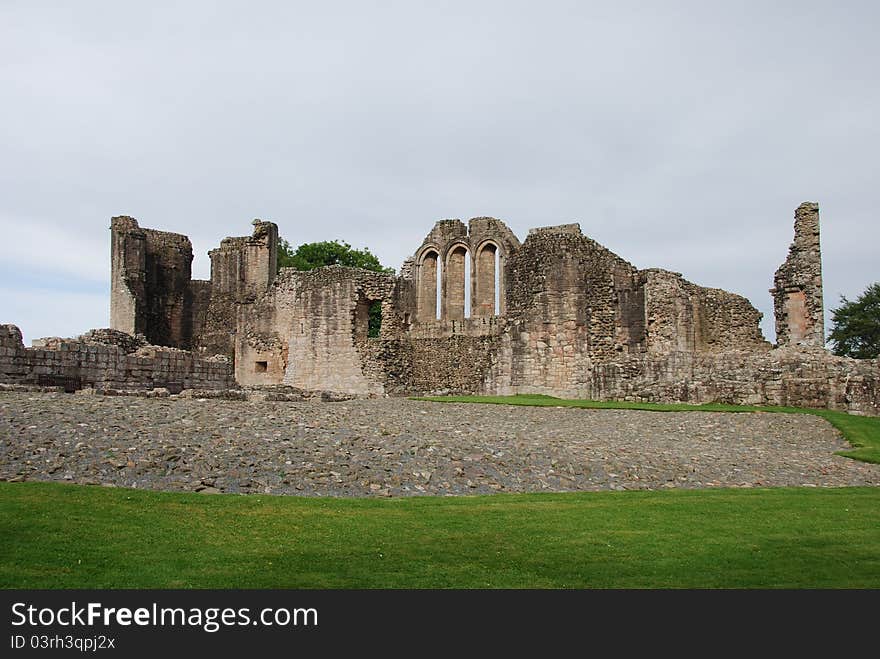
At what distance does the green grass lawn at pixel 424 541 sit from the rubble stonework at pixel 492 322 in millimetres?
11218

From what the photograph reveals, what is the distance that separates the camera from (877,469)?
41.9 feet

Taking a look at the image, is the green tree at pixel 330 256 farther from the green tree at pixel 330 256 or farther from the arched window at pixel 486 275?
the arched window at pixel 486 275

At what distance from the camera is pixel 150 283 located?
34.9m

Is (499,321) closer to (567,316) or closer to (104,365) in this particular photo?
(567,316)

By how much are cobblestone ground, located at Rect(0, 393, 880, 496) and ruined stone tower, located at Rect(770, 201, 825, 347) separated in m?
8.51

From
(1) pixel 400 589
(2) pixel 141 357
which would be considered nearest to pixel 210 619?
(1) pixel 400 589

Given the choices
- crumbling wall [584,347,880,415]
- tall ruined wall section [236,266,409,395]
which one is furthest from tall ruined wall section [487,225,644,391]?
tall ruined wall section [236,266,409,395]

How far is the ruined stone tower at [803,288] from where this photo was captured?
23719mm

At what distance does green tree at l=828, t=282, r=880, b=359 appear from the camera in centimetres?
4234

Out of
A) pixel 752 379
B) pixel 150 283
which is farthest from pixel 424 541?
pixel 150 283

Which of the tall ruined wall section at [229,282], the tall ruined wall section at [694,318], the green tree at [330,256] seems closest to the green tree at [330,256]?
the green tree at [330,256]

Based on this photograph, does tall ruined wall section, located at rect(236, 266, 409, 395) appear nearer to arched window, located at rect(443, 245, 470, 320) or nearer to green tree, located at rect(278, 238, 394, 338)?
arched window, located at rect(443, 245, 470, 320)

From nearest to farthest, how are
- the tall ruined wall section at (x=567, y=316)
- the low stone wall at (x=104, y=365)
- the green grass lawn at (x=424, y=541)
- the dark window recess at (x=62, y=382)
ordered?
the green grass lawn at (x=424, y=541), the low stone wall at (x=104, y=365), the dark window recess at (x=62, y=382), the tall ruined wall section at (x=567, y=316)

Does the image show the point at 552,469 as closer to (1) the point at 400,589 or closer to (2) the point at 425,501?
(2) the point at 425,501
